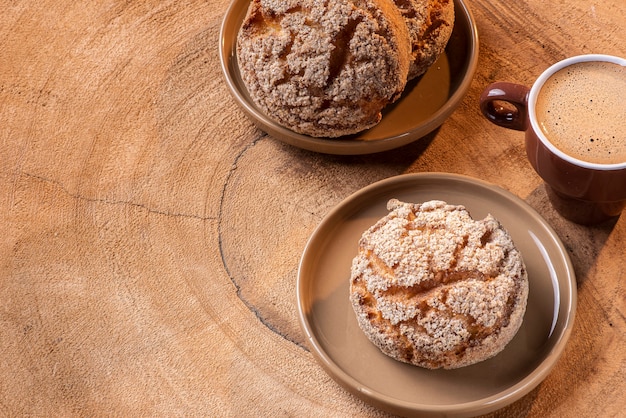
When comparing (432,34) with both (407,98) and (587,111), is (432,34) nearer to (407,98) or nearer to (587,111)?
(407,98)

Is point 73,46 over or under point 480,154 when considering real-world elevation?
over

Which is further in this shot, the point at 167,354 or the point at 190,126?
the point at 190,126

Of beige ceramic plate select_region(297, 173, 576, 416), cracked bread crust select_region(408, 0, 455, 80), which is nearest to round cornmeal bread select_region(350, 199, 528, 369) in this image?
beige ceramic plate select_region(297, 173, 576, 416)

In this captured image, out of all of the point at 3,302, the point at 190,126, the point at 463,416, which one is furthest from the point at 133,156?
the point at 463,416

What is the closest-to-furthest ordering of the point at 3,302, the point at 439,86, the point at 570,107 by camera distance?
1. the point at 570,107
2. the point at 3,302
3. the point at 439,86

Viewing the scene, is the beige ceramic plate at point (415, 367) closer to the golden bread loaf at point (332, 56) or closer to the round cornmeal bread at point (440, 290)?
the round cornmeal bread at point (440, 290)

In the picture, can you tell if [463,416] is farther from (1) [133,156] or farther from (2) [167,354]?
(1) [133,156]

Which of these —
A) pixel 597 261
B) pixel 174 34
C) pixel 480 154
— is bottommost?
pixel 597 261
